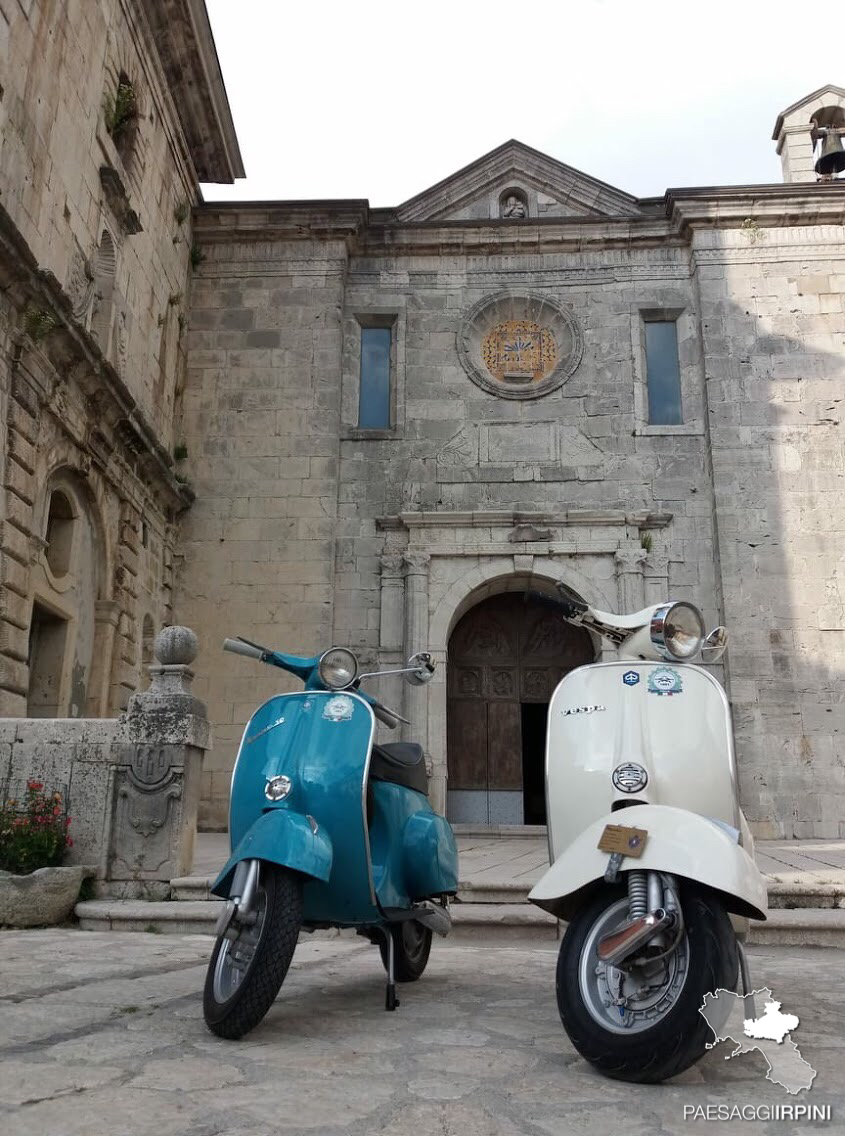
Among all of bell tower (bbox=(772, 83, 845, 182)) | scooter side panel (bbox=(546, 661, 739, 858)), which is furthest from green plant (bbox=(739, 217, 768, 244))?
scooter side panel (bbox=(546, 661, 739, 858))

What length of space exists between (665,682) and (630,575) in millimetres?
8701

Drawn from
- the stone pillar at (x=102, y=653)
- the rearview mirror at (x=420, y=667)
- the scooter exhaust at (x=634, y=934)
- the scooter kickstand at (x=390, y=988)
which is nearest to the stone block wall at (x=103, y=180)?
the stone pillar at (x=102, y=653)

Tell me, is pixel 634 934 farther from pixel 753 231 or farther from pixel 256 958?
pixel 753 231

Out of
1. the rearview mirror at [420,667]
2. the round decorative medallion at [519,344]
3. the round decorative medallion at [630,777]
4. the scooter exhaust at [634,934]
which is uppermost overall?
the round decorative medallion at [519,344]

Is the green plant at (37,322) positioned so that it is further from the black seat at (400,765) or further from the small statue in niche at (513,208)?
the small statue in niche at (513,208)

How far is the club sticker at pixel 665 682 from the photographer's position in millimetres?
3225

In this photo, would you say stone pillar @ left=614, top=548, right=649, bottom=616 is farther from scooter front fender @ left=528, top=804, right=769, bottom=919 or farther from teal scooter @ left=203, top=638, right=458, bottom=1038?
scooter front fender @ left=528, top=804, right=769, bottom=919

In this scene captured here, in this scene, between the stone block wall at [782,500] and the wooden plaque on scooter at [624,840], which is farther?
the stone block wall at [782,500]

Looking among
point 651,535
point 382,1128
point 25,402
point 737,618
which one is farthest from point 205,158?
point 382,1128

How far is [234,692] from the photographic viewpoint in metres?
11.6

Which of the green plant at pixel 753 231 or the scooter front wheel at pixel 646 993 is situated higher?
the green plant at pixel 753 231

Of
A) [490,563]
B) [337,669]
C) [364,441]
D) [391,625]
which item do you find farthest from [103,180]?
[337,669]

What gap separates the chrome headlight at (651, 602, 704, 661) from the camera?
3.26 metres

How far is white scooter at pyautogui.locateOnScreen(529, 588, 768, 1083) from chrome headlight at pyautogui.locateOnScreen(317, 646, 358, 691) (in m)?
0.77
